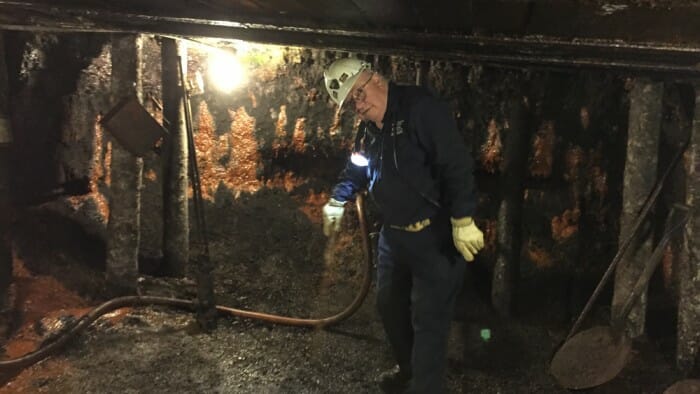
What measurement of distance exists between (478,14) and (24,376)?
131 inches

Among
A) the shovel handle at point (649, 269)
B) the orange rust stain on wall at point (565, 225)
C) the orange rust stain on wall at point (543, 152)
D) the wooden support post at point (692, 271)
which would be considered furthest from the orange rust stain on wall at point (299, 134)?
the wooden support post at point (692, 271)

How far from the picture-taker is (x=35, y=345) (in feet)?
11.3

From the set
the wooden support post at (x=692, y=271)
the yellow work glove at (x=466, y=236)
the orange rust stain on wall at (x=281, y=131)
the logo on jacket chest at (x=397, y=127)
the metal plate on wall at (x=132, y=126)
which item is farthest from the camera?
the orange rust stain on wall at (x=281, y=131)

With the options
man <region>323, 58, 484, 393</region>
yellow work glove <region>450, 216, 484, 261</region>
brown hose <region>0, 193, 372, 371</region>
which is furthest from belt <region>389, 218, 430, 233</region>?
brown hose <region>0, 193, 372, 371</region>

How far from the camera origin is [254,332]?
380cm

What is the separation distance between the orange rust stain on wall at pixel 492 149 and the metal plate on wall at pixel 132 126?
2523 mm

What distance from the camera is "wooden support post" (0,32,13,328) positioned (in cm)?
340

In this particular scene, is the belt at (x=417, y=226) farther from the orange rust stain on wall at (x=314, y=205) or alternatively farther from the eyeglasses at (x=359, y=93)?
the orange rust stain on wall at (x=314, y=205)

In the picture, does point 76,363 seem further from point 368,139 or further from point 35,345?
point 368,139

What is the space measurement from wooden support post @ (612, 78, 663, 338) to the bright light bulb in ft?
9.89

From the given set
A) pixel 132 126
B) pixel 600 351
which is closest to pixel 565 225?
pixel 600 351

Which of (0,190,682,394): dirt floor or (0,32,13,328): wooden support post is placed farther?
(0,32,13,328): wooden support post

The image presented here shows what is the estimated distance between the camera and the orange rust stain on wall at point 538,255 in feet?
13.5

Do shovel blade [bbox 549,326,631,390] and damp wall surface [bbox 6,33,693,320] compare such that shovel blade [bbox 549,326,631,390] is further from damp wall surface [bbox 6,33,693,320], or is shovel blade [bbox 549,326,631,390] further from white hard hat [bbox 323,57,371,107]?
white hard hat [bbox 323,57,371,107]
